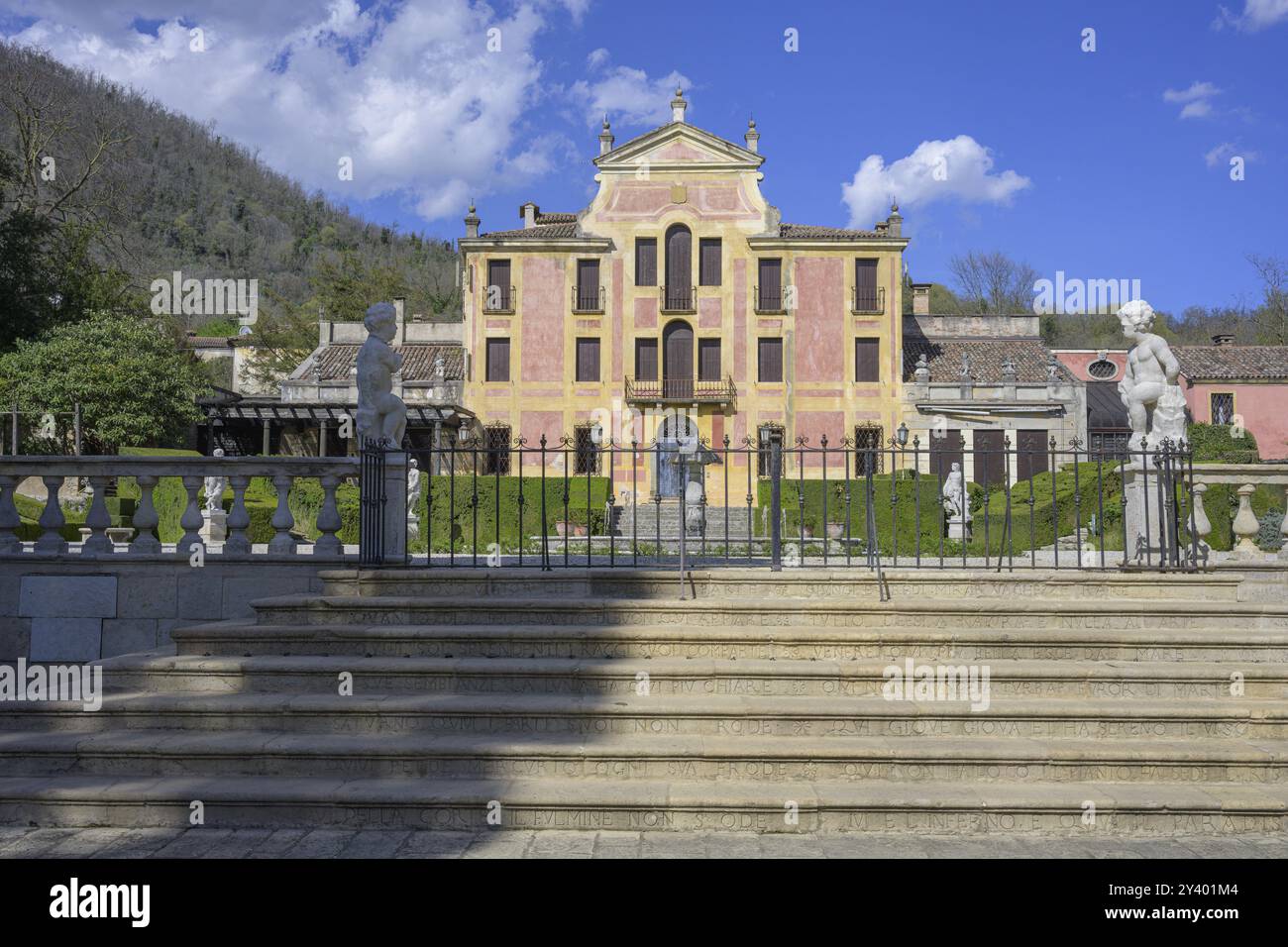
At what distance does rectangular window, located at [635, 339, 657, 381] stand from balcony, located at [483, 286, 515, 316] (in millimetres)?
5004

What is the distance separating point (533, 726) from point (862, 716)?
2.02 metres

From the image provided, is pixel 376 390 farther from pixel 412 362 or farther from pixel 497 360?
pixel 412 362

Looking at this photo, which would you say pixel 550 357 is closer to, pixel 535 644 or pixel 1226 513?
pixel 1226 513

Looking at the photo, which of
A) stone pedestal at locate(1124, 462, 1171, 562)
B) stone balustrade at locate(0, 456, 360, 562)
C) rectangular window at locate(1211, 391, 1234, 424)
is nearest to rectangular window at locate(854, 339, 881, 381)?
rectangular window at locate(1211, 391, 1234, 424)

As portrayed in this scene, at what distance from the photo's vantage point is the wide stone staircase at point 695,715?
504 cm

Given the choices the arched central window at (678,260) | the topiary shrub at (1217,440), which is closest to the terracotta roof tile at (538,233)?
the arched central window at (678,260)

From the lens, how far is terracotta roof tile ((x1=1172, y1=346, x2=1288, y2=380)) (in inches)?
1523

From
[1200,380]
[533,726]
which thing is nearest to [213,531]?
[533,726]

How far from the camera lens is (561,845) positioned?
189 inches

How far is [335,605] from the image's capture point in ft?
22.1

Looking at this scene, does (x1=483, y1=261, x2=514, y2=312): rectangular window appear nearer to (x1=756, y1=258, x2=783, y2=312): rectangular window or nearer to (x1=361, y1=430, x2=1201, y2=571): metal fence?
(x1=361, y1=430, x2=1201, y2=571): metal fence

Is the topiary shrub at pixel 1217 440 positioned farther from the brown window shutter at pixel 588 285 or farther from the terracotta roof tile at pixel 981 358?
the brown window shutter at pixel 588 285

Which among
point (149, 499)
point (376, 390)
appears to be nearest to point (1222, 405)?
point (376, 390)

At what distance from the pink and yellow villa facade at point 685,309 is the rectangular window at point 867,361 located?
0.15 feet
